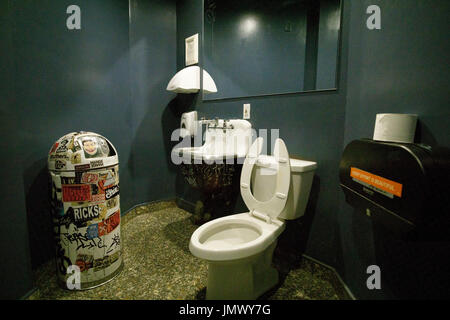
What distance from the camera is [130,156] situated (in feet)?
7.43

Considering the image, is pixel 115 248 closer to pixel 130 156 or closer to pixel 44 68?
pixel 130 156

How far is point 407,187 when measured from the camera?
64 centimetres

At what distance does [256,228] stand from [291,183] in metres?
0.34

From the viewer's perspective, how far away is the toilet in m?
1.12

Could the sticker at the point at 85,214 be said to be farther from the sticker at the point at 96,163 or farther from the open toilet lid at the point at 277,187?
the open toilet lid at the point at 277,187

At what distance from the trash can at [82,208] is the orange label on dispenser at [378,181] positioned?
1.29 m

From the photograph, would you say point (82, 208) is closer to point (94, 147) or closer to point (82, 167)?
point (82, 167)

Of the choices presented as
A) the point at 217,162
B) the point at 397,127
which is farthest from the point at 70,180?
the point at 397,127

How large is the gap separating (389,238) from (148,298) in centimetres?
123

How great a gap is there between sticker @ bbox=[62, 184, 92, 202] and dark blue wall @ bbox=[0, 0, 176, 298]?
18 cm

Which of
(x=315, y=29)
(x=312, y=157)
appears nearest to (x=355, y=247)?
(x=312, y=157)

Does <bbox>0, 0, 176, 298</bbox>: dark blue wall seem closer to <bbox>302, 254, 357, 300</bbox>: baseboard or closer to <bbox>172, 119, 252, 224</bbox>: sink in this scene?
<bbox>172, 119, 252, 224</bbox>: sink

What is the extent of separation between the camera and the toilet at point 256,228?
1120mm

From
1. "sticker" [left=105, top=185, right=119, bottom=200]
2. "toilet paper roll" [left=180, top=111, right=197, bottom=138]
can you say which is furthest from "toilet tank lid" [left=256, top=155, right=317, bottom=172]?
"toilet paper roll" [left=180, top=111, right=197, bottom=138]
